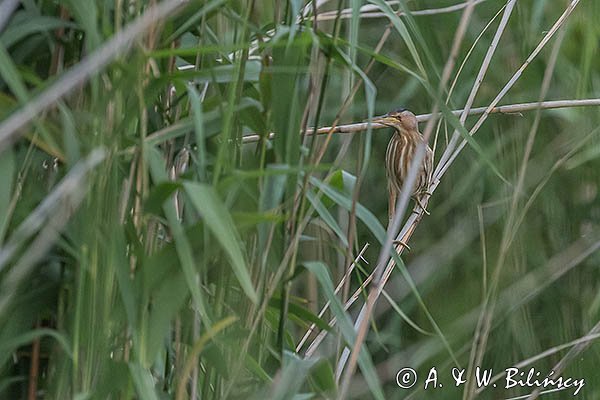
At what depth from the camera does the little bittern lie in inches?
72.5

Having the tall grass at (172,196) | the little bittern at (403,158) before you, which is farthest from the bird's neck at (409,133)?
the tall grass at (172,196)

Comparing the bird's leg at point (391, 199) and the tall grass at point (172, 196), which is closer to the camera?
the tall grass at point (172, 196)

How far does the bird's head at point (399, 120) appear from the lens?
184cm

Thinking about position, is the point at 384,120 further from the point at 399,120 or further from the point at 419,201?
the point at 419,201

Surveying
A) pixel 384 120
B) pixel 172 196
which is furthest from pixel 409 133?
pixel 172 196

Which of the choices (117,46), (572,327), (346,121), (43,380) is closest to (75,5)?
(117,46)

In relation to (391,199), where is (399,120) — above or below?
above

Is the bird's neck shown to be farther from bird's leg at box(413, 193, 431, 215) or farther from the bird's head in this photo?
bird's leg at box(413, 193, 431, 215)

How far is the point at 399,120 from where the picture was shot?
1920 mm

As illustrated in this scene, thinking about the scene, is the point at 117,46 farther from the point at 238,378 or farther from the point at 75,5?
the point at 238,378

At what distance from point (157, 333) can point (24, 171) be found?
247 millimetres

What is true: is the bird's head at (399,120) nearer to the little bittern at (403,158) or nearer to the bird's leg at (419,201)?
the little bittern at (403,158)

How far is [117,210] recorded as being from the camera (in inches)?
40.9

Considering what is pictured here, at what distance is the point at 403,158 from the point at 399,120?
8 cm
